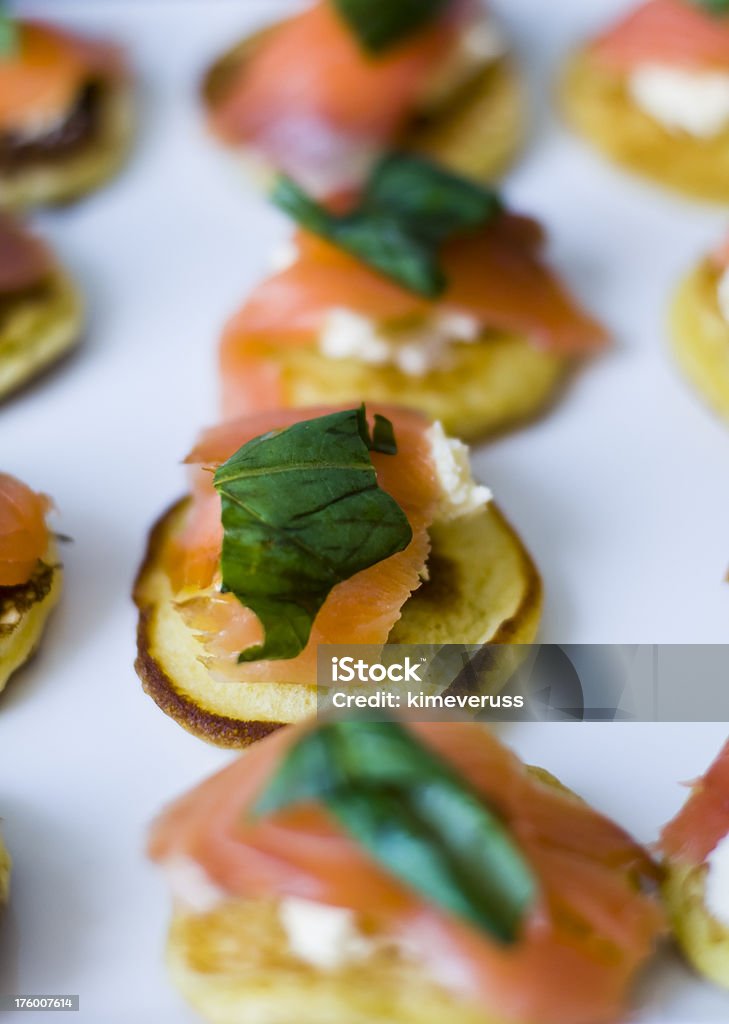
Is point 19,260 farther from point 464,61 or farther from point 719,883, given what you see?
point 719,883

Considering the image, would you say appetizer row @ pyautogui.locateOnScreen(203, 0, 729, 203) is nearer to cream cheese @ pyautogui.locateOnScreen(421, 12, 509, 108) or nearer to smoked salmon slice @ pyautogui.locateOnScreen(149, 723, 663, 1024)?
cream cheese @ pyautogui.locateOnScreen(421, 12, 509, 108)

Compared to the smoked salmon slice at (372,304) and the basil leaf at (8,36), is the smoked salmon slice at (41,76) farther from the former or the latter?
the smoked salmon slice at (372,304)

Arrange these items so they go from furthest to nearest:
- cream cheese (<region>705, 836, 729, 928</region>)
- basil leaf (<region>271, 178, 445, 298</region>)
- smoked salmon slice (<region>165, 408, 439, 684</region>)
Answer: basil leaf (<region>271, 178, 445, 298</region>)
smoked salmon slice (<region>165, 408, 439, 684</region>)
cream cheese (<region>705, 836, 729, 928</region>)

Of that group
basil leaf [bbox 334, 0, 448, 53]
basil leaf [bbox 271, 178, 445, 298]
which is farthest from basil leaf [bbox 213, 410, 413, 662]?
basil leaf [bbox 334, 0, 448, 53]

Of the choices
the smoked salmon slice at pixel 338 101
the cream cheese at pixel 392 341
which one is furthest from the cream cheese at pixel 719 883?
the smoked salmon slice at pixel 338 101

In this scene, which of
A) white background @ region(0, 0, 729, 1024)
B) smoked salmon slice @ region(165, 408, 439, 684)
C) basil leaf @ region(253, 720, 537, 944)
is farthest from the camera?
smoked salmon slice @ region(165, 408, 439, 684)

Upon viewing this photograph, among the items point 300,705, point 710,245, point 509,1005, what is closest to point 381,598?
point 300,705

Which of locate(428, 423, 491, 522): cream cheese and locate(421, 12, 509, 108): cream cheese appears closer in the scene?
locate(428, 423, 491, 522): cream cheese

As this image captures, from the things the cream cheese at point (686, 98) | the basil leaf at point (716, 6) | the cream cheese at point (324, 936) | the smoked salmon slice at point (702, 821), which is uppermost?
the basil leaf at point (716, 6)
